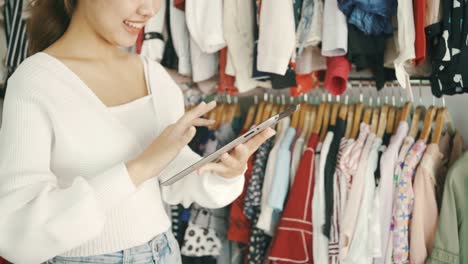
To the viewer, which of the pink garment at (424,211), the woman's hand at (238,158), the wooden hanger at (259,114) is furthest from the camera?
the wooden hanger at (259,114)

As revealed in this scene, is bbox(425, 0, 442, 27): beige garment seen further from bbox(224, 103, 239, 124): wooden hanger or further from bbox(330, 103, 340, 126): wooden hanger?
bbox(224, 103, 239, 124): wooden hanger

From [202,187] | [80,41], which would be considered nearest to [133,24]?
[80,41]

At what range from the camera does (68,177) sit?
0.84m

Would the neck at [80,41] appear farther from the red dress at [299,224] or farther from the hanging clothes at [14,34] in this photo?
the hanging clothes at [14,34]

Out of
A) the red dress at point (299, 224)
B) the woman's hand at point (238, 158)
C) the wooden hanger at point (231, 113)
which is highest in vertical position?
the woman's hand at point (238, 158)

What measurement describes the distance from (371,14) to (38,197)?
44.2 inches

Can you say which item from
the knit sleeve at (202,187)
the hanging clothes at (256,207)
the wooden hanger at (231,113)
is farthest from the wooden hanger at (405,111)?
the knit sleeve at (202,187)

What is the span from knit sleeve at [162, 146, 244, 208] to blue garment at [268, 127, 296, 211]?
62 centimetres

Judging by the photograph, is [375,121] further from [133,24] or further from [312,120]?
[133,24]

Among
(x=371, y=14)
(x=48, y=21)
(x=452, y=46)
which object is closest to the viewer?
(x=48, y=21)

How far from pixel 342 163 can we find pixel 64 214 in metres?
1.05

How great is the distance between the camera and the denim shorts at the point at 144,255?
855mm

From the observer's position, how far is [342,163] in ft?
5.19

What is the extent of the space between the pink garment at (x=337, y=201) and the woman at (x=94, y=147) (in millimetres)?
680
